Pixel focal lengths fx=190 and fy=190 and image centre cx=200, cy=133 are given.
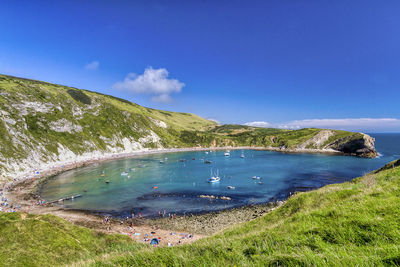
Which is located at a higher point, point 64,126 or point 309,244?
point 64,126

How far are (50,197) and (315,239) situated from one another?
80.0 meters

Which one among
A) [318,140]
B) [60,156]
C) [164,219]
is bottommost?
[164,219]

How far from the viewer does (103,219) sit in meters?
47.3

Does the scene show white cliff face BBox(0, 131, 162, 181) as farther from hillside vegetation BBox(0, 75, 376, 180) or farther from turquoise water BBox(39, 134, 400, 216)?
turquoise water BBox(39, 134, 400, 216)

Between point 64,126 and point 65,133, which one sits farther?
point 64,126

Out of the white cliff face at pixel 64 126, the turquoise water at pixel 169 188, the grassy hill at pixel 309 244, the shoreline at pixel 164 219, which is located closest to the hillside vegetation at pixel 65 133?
the white cliff face at pixel 64 126

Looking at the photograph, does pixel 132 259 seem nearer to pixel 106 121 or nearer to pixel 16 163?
pixel 16 163

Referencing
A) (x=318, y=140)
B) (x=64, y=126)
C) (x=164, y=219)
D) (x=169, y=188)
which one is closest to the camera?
(x=164, y=219)

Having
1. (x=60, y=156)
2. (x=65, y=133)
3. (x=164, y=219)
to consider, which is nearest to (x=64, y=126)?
(x=65, y=133)

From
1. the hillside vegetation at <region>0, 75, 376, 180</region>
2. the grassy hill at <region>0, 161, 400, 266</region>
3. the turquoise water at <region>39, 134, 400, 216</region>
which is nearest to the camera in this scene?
the grassy hill at <region>0, 161, 400, 266</region>

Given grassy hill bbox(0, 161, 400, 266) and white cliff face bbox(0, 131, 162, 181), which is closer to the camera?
grassy hill bbox(0, 161, 400, 266)

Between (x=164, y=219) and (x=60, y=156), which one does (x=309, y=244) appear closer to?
(x=164, y=219)

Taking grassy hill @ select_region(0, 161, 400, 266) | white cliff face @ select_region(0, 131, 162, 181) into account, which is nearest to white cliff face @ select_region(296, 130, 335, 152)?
white cliff face @ select_region(0, 131, 162, 181)

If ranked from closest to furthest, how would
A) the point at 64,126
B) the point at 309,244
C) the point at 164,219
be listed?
the point at 309,244 < the point at 164,219 < the point at 64,126
